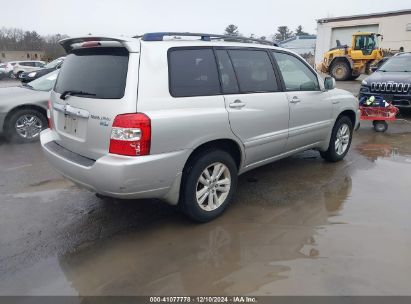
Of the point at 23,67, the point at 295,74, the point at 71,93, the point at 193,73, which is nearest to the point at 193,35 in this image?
the point at 193,73

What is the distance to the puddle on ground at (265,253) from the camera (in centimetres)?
272

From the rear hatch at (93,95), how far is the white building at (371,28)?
3401 centimetres

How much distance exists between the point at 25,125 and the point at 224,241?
17.3 feet

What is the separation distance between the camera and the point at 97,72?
11.0 feet

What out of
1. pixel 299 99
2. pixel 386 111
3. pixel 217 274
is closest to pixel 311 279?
pixel 217 274

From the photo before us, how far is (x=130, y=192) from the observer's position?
10.1 feet

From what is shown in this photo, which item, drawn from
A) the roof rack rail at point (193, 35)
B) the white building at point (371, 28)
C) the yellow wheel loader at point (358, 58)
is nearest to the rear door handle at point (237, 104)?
the roof rack rail at point (193, 35)

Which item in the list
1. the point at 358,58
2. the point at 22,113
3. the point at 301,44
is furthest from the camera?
the point at 301,44

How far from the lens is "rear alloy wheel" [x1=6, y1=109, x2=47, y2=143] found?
6.81m

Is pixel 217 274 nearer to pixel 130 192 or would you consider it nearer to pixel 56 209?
pixel 130 192

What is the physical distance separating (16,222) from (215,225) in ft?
6.74

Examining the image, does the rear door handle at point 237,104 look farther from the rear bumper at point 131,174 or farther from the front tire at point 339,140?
the front tire at point 339,140

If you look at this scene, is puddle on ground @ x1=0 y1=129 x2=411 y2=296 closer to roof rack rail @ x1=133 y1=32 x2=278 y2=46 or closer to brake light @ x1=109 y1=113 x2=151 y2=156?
brake light @ x1=109 y1=113 x2=151 y2=156

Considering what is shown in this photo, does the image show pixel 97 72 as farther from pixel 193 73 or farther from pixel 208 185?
pixel 208 185
